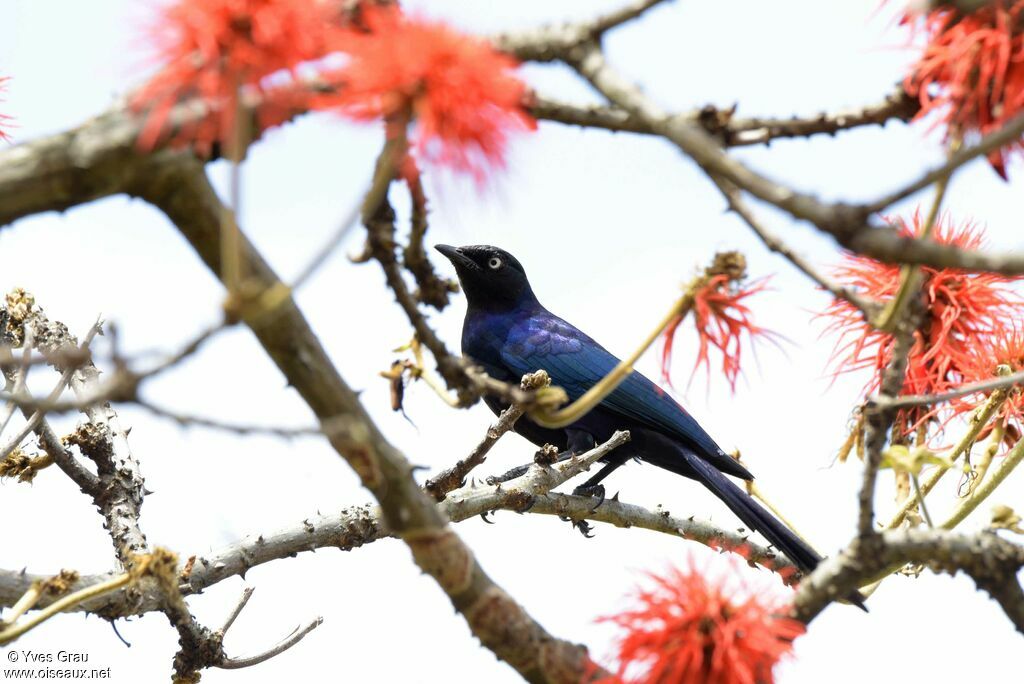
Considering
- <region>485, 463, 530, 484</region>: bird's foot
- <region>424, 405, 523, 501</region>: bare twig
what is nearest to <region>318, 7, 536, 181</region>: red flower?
<region>424, 405, 523, 501</region>: bare twig

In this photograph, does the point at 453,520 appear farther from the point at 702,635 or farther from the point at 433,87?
the point at 433,87

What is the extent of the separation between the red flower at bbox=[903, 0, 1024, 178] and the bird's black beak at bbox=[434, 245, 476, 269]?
5273 mm

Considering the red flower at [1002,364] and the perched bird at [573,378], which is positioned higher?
the perched bird at [573,378]

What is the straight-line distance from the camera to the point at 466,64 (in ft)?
6.54

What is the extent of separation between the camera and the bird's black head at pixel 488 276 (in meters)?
7.58

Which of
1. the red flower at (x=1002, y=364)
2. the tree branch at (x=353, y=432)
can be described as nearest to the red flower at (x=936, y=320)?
the red flower at (x=1002, y=364)

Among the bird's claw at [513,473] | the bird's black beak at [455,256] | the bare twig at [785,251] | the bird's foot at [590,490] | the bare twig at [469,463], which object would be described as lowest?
the bare twig at [785,251]

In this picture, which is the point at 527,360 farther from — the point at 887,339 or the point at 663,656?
the point at 663,656

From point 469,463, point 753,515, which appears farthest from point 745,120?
point 753,515

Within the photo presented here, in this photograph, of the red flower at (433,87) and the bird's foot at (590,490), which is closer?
the red flower at (433,87)

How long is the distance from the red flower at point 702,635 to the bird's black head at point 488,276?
17.0 ft

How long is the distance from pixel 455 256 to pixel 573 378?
3.47 ft

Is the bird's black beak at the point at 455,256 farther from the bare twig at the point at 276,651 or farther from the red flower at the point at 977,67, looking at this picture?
the red flower at the point at 977,67

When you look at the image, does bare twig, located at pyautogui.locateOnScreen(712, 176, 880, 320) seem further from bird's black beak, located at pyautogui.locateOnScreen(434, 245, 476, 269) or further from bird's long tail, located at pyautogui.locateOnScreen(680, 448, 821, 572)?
bird's black beak, located at pyautogui.locateOnScreen(434, 245, 476, 269)
